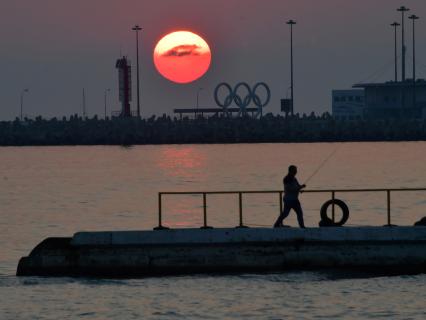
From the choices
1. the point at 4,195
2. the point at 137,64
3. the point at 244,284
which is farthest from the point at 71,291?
the point at 137,64

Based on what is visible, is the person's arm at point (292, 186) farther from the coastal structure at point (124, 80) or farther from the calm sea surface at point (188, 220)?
A: the coastal structure at point (124, 80)

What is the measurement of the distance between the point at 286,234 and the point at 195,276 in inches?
113

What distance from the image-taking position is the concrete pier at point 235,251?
36.9m

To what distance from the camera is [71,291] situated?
1435 inches

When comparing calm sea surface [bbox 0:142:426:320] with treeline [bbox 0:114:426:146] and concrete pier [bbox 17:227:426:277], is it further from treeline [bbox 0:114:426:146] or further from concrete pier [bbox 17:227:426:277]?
treeline [bbox 0:114:426:146]

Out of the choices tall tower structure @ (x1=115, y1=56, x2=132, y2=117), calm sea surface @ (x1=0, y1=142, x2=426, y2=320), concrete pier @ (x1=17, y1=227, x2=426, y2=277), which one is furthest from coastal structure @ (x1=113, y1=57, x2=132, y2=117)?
concrete pier @ (x1=17, y1=227, x2=426, y2=277)

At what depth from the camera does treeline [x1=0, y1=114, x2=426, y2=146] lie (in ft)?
587

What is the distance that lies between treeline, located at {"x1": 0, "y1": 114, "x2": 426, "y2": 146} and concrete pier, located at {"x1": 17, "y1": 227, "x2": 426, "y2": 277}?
138793 millimetres

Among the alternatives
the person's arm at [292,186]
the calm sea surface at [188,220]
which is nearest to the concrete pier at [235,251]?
the calm sea surface at [188,220]

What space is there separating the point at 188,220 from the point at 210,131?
123348mm

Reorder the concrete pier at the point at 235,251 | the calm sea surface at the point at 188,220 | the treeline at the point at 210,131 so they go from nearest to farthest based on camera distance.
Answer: the calm sea surface at the point at 188,220, the concrete pier at the point at 235,251, the treeline at the point at 210,131

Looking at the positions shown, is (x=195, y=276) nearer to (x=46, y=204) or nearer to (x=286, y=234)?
(x=286, y=234)

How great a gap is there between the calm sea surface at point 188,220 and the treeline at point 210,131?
3388cm

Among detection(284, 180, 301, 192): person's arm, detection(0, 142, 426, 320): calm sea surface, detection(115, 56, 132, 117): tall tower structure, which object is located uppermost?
detection(115, 56, 132, 117): tall tower structure
